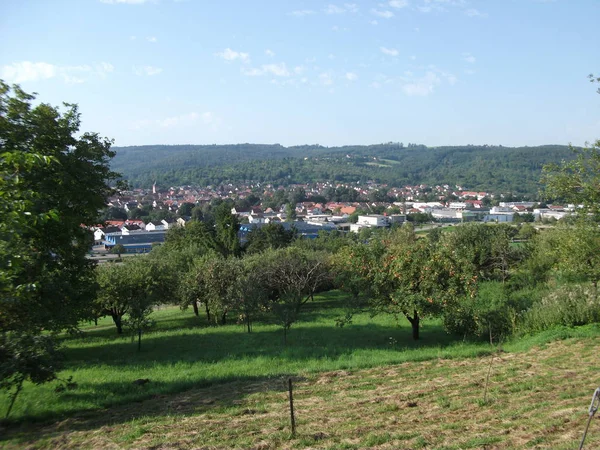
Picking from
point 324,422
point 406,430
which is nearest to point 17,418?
point 324,422

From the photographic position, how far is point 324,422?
902 centimetres

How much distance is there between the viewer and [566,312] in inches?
675

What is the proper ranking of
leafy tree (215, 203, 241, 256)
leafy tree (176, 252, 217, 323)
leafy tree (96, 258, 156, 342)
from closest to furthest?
leafy tree (96, 258, 156, 342), leafy tree (176, 252, 217, 323), leafy tree (215, 203, 241, 256)

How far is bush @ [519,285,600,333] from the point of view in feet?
55.4

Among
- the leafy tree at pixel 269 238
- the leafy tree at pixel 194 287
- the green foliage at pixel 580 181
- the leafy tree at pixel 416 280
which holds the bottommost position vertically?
the leafy tree at pixel 269 238

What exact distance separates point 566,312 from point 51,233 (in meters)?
18.5

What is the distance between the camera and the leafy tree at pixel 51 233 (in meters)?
9.33

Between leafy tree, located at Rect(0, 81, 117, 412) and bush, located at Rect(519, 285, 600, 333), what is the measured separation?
52.7 feet

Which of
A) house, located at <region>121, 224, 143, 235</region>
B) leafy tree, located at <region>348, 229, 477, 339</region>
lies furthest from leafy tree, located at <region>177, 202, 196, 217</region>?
leafy tree, located at <region>348, 229, 477, 339</region>

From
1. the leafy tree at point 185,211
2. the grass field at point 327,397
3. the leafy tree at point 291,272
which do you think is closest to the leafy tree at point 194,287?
the leafy tree at point 291,272

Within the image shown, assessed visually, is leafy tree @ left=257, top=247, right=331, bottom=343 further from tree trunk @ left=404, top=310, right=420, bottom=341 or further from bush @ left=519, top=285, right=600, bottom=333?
bush @ left=519, top=285, right=600, bottom=333

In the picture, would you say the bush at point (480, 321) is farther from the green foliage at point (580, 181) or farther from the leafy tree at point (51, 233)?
the leafy tree at point (51, 233)

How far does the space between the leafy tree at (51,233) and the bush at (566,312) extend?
1606cm

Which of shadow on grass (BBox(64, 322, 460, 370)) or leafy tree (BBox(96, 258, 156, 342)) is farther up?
leafy tree (BBox(96, 258, 156, 342))
